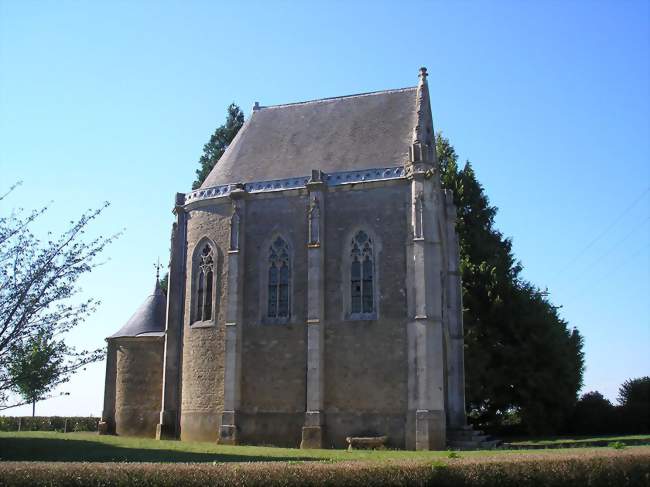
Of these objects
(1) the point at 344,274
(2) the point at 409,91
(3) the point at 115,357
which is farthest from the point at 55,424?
(2) the point at 409,91

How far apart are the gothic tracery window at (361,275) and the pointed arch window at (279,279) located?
2.60 metres

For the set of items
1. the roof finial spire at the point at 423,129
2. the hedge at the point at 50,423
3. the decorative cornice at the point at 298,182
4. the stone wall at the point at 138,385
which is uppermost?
the roof finial spire at the point at 423,129

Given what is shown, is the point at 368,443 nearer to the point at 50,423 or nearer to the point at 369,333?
the point at 369,333

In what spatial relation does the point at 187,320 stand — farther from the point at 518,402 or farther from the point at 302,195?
the point at 518,402

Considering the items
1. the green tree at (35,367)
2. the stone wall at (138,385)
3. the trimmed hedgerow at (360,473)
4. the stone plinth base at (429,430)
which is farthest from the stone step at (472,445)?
the green tree at (35,367)

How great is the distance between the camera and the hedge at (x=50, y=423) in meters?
40.8

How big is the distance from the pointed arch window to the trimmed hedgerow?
1487cm

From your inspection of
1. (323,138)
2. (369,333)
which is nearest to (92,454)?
(369,333)

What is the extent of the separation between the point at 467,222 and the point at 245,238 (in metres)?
17.1

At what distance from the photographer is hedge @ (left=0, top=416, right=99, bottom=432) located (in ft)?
134

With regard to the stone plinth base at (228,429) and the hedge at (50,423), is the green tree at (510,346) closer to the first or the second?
the stone plinth base at (228,429)

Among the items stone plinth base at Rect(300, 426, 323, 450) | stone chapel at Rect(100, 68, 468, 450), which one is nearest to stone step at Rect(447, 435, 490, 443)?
stone chapel at Rect(100, 68, 468, 450)

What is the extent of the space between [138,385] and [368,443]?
10646mm

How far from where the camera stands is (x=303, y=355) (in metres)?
26.1
